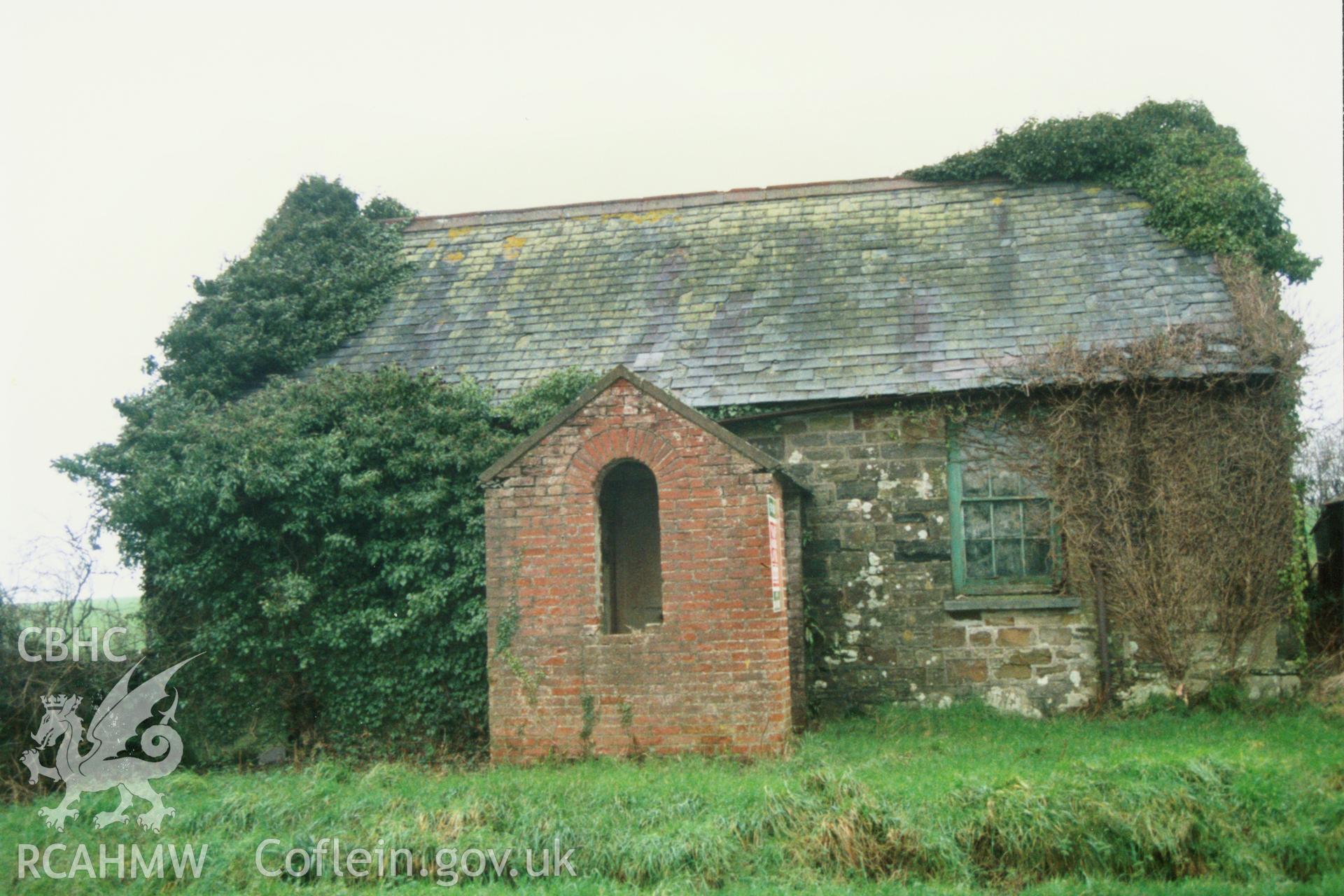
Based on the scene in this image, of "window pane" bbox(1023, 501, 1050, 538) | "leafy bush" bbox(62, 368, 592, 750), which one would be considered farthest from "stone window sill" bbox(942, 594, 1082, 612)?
"leafy bush" bbox(62, 368, 592, 750)

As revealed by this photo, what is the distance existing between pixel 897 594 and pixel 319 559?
259 inches

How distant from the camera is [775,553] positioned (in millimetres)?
9812

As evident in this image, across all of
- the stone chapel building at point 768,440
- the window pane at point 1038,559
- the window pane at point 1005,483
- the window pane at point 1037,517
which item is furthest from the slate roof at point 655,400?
the window pane at point 1038,559

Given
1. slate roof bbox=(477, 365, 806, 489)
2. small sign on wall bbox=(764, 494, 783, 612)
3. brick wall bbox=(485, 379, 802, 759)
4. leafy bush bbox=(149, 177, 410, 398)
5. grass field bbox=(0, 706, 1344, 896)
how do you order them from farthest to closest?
1. leafy bush bbox=(149, 177, 410, 398)
2. slate roof bbox=(477, 365, 806, 489)
3. small sign on wall bbox=(764, 494, 783, 612)
4. brick wall bbox=(485, 379, 802, 759)
5. grass field bbox=(0, 706, 1344, 896)

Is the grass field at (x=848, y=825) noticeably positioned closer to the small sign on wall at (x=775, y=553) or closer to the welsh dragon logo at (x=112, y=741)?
the welsh dragon logo at (x=112, y=741)

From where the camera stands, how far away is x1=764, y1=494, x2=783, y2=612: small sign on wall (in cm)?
952

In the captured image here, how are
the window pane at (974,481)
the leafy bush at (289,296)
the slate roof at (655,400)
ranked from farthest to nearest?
1. the leafy bush at (289,296)
2. the window pane at (974,481)
3. the slate roof at (655,400)

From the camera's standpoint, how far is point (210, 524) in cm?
1146

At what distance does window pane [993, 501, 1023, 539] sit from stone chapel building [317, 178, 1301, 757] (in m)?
0.03

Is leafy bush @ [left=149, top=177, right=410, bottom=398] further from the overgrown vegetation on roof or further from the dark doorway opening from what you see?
the overgrown vegetation on roof

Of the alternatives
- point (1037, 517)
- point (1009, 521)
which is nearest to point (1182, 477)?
point (1037, 517)

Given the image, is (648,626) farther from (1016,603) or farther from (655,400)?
(1016,603)

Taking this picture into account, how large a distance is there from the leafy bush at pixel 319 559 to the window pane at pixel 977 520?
5125mm

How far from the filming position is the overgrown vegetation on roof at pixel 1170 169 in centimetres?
1289
